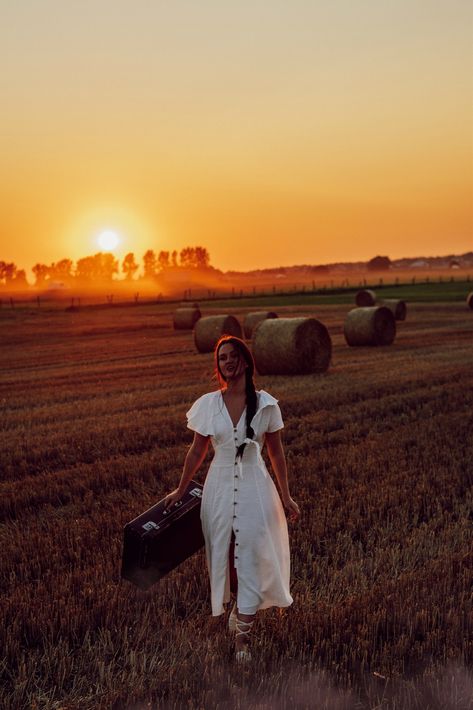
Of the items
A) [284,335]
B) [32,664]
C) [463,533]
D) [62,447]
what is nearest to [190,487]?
[32,664]

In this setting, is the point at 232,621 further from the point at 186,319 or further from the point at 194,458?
the point at 186,319

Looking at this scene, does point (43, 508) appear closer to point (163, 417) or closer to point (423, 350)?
point (163, 417)

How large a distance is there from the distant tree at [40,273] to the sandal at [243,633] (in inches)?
7674

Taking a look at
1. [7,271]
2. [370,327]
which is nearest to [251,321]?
[370,327]

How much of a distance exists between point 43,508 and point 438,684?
5053mm

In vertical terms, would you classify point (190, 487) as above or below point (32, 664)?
above

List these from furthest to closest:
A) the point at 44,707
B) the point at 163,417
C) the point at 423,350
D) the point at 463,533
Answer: the point at 423,350 < the point at 163,417 < the point at 463,533 < the point at 44,707

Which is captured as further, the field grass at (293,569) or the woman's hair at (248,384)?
the woman's hair at (248,384)

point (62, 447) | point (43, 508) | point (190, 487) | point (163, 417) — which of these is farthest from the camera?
point (163, 417)

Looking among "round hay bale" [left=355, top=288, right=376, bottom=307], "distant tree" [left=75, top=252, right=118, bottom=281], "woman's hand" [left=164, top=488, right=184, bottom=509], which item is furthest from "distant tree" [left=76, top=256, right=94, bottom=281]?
"woman's hand" [left=164, top=488, right=184, bottom=509]

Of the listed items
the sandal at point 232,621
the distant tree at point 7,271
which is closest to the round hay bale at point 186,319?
the sandal at point 232,621

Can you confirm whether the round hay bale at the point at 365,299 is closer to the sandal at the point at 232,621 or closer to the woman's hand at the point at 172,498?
the woman's hand at the point at 172,498

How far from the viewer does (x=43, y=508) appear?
807cm

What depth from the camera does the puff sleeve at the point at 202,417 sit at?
4.85 meters
